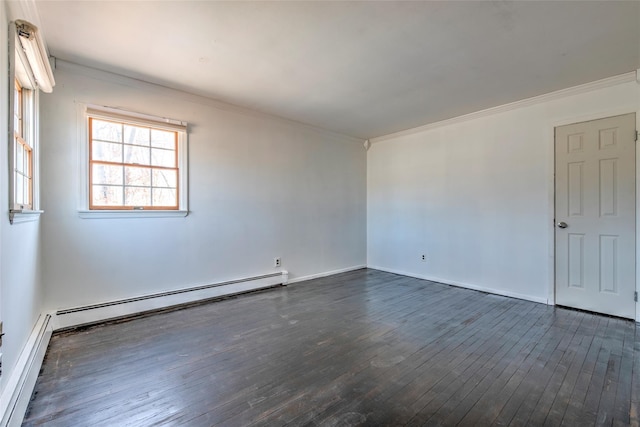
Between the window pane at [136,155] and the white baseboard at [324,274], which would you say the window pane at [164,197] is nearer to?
the window pane at [136,155]

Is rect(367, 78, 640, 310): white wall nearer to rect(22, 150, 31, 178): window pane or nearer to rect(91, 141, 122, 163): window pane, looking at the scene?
rect(91, 141, 122, 163): window pane

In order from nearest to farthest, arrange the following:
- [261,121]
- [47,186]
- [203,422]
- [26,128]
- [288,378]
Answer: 1. [203,422]
2. [288,378]
3. [26,128]
4. [47,186]
5. [261,121]

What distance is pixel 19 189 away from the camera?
6.83 feet

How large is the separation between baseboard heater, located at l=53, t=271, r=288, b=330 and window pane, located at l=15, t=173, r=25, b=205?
1.24 meters

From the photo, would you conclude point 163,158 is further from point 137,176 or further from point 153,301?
point 153,301

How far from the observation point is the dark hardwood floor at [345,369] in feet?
5.38

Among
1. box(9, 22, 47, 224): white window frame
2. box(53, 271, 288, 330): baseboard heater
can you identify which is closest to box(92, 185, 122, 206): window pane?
box(9, 22, 47, 224): white window frame

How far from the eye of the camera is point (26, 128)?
236 cm

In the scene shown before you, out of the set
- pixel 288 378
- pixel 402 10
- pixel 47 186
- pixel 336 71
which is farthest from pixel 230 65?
pixel 288 378

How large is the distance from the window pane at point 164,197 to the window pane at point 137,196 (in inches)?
2.9

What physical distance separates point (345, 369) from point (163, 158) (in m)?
3.08

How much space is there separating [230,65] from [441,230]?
151 inches

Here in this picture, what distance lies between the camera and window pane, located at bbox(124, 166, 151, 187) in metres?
3.16

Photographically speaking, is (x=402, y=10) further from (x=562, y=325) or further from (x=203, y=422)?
(x=562, y=325)
